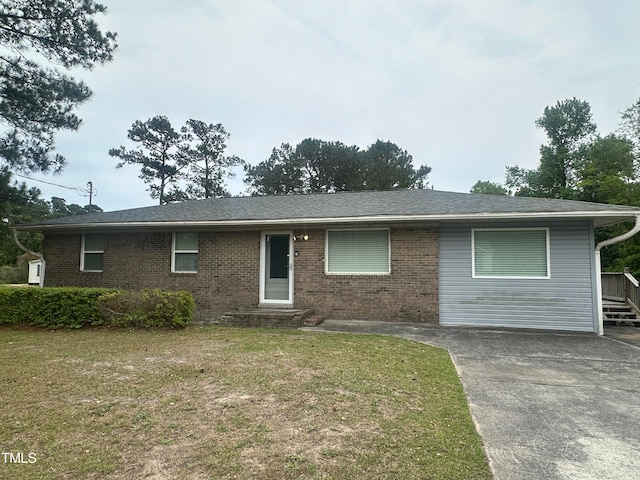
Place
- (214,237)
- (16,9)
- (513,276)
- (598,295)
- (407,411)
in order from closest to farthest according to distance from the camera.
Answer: (407,411)
(598,295)
(513,276)
(16,9)
(214,237)

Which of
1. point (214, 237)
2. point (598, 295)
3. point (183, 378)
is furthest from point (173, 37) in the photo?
point (598, 295)

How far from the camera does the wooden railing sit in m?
9.38

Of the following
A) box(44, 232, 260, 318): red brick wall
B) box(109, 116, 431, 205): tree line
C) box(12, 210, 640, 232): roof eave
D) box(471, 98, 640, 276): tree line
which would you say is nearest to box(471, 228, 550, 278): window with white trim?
box(12, 210, 640, 232): roof eave

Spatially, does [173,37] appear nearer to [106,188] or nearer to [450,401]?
[450,401]

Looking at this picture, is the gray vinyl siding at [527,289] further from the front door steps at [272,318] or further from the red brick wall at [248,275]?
the front door steps at [272,318]

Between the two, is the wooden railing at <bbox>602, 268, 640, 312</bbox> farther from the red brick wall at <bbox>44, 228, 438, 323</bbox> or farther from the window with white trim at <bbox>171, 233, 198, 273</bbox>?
the window with white trim at <bbox>171, 233, 198, 273</bbox>

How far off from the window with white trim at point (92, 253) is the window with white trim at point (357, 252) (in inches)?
279

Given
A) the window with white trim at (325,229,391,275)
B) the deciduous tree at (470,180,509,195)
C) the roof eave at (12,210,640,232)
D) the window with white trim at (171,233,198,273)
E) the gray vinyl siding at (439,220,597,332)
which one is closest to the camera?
the roof eave at (12,210,640,232)

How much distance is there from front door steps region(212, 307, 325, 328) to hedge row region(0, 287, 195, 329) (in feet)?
3.23

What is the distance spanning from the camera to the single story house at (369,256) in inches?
314

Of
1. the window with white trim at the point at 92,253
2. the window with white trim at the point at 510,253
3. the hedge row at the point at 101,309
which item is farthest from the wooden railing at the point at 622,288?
the window with white trim at the point at 92,253

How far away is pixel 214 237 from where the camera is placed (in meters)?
10.2

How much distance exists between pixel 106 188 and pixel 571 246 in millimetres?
42348

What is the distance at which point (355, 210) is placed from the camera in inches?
373
